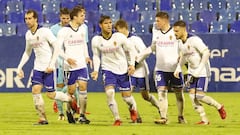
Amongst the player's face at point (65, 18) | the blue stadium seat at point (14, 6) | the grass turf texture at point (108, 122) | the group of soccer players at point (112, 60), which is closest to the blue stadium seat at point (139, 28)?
the blue stadium seat at point (14, 6)

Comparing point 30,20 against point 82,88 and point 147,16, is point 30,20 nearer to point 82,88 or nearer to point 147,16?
point 82,88

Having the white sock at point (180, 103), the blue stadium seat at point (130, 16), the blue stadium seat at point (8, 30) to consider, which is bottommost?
the white sock at point (180, 103)

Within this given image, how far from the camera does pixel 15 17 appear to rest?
96.3ft

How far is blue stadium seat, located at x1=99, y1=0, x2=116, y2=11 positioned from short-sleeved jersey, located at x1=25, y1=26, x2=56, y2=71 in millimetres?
13959

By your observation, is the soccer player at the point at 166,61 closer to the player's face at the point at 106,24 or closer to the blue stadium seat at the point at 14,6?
the player's face at the point at 106,24

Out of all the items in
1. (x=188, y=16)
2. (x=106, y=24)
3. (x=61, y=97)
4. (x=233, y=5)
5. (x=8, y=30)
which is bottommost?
(x=61, y=97)

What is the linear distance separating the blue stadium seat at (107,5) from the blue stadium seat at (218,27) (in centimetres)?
364

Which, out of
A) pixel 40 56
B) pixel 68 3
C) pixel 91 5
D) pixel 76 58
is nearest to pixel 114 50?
pixel 76 58

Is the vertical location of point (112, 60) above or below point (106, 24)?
below

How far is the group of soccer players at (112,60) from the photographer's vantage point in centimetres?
1516

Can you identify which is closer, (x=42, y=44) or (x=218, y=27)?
(x=42, y=44)

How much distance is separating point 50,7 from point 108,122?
549 inches

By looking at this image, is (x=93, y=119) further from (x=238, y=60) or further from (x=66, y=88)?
(x=238, y=60)

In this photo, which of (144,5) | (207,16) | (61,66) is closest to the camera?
(61,66)
